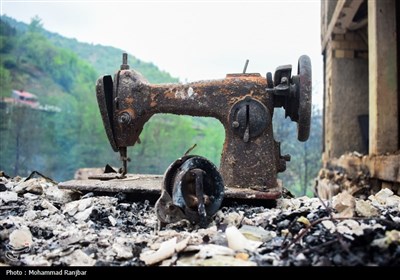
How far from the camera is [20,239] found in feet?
5.11

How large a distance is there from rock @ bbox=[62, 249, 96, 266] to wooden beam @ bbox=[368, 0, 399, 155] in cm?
361

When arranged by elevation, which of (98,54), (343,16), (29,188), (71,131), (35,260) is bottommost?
(35,260)

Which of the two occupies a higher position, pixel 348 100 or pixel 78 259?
pixel 348 100

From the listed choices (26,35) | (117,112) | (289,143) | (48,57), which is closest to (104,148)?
(289,143)

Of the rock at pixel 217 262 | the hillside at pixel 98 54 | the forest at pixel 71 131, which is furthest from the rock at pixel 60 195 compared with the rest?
the hillside at pixel 98 54

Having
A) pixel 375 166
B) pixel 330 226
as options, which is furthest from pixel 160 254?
pixel 375 166

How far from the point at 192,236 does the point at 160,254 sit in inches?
11.4

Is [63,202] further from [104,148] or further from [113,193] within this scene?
[104,148]

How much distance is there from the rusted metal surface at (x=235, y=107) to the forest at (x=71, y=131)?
36.5ft

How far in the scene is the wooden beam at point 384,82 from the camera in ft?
13.4

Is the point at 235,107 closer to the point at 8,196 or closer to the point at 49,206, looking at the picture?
the point at 49,206

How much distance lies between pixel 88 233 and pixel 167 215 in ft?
1.19

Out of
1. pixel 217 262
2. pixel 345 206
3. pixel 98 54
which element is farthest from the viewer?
pixel 98 54

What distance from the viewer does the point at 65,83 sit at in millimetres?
34219
